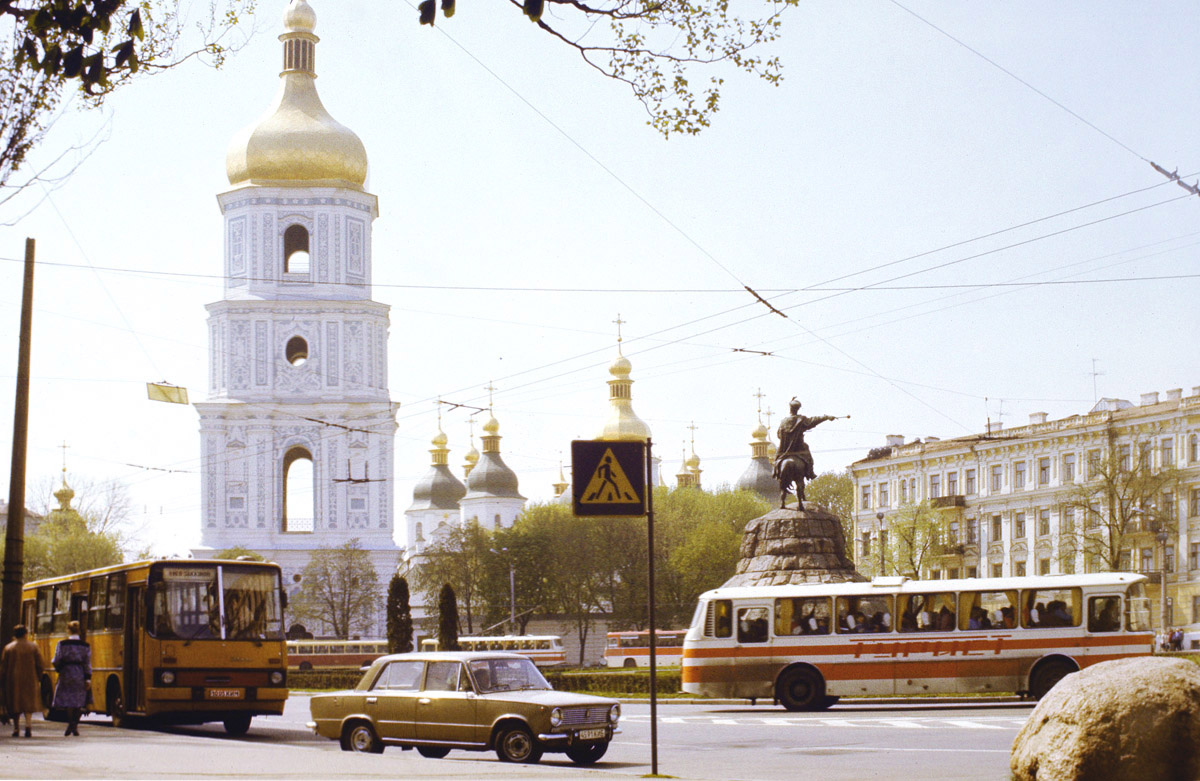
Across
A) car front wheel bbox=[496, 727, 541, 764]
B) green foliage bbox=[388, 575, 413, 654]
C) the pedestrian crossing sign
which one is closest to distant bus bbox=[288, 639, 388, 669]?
green foliage bbox=[388, 575, 413, 654]

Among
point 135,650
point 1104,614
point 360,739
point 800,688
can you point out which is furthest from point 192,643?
point 1104,614

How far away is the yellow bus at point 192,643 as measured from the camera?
2312 cm

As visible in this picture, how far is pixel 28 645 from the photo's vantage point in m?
20.9

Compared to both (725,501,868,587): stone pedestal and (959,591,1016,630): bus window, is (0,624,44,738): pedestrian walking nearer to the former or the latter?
(959,591,1016,630): bus window

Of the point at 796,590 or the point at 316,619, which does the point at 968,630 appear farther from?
the point at 316,619

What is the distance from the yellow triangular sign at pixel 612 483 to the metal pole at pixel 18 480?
1021 cm

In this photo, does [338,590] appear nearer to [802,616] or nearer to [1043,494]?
[1043,494]

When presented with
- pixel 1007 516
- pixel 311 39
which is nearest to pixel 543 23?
pixel 1007 516

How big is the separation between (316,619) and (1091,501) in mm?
39511

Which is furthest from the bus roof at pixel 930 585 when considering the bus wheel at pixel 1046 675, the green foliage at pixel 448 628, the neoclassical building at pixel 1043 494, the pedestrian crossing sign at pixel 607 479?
the neoclassical building at pixel 1043 494

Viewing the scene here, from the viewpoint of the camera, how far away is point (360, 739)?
1961 centimetres

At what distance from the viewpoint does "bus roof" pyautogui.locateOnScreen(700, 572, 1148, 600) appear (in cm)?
2841

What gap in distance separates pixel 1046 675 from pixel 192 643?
1405cm

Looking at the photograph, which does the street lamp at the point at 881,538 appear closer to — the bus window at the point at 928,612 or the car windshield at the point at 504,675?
the bus window at the point at 928,612
